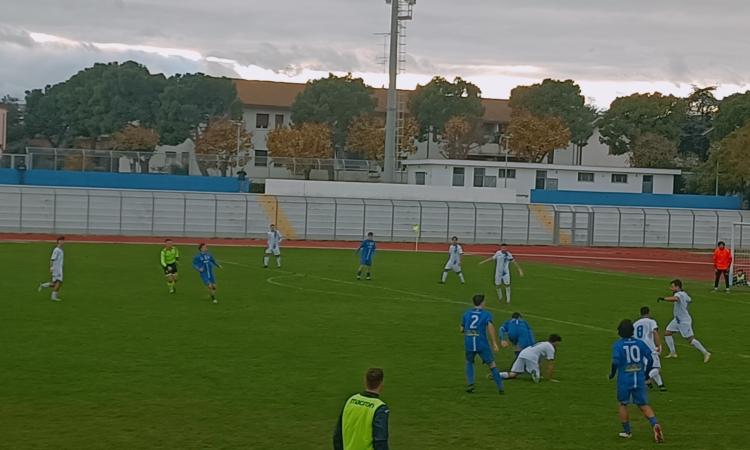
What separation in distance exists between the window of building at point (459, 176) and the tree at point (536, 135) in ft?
63.2

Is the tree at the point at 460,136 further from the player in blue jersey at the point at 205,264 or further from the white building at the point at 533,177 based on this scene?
the player in blue jersey at the point at 205,264

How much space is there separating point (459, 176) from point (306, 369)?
6719 centimetres

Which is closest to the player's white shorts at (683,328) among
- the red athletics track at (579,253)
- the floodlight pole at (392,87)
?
the red athletics track at (579,253)

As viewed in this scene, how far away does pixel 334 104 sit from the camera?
358ft

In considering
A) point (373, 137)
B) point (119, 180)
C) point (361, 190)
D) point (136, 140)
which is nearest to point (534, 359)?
point (361, 190)

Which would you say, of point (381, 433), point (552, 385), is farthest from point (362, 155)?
point (381, 433)

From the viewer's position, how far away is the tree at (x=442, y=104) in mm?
112562

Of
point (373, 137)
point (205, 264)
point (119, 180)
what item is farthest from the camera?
point (373, 137)

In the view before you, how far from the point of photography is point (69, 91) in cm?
12131

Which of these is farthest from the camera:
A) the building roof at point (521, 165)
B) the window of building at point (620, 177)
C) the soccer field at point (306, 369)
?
the window of building at point (620, 177)

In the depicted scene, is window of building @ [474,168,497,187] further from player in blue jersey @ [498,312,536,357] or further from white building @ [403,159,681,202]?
player in blue jersey @ [498,312,536,357]

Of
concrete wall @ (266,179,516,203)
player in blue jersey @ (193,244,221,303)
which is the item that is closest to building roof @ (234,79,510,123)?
concrete wall @ (266,179,516,203)

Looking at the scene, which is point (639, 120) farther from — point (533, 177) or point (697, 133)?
point (533, 177)

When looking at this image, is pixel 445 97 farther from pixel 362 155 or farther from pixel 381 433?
pixel 381 433
